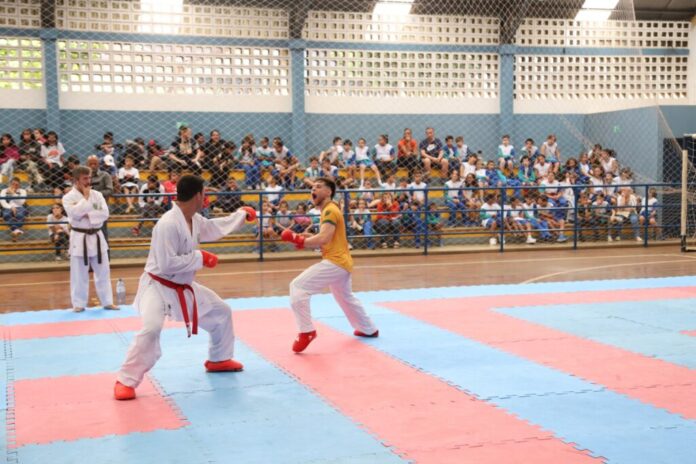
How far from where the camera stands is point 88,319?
8508mm

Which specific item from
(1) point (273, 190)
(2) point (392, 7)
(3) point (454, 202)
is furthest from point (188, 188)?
(2) point (392, 7)

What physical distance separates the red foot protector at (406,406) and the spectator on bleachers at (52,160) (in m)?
9.10

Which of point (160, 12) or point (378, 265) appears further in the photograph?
point (160, 12)

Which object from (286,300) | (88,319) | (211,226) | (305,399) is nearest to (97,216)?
(88,319)

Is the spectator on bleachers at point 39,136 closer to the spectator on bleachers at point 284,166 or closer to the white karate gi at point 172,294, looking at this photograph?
the spectator on bleachers at point 284,166

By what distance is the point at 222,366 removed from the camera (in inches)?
237

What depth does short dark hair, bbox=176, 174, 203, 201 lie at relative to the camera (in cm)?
555

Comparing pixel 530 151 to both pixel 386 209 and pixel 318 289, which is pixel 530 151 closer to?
pixel 386 209

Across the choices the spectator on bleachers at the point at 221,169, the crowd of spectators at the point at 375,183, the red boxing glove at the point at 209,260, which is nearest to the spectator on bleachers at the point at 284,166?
the crowd of spectators at the point at 375,183

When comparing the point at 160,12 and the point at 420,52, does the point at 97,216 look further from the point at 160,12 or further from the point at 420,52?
the point at 420,52

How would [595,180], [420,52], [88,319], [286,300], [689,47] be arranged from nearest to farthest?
[88,319]
[286,300]
[595,180]
[420,52]
[689,47]

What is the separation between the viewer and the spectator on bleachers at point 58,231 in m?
13.4

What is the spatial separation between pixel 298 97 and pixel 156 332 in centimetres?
1355

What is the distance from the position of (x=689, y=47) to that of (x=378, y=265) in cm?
1296
